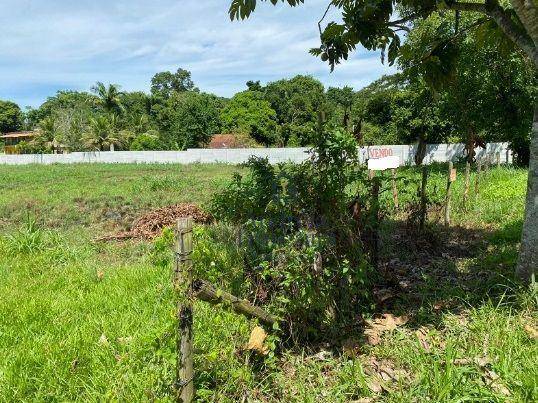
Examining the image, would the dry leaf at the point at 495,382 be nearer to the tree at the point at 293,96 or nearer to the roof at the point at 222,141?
the tree at the point at 293,96

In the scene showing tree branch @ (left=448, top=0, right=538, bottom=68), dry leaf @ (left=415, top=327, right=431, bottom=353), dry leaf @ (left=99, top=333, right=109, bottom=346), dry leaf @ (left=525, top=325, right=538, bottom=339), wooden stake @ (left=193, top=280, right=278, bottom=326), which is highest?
tree branch @ (left=448, top=0, right=538, bottom=68)

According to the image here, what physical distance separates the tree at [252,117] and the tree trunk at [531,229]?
4018cm

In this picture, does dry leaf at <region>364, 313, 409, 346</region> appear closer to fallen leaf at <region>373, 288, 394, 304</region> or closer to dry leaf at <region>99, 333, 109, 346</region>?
fallen leaf at <region>373, 288, 394, 304</region>

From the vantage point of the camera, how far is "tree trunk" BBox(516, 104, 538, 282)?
3.62 m

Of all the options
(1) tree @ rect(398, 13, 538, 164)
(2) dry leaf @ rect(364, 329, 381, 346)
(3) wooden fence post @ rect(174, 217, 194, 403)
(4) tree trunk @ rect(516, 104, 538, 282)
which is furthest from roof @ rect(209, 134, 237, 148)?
(3) wooden fence post @ rect(174, 217, 194, 403)

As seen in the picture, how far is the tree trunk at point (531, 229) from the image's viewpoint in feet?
11.9

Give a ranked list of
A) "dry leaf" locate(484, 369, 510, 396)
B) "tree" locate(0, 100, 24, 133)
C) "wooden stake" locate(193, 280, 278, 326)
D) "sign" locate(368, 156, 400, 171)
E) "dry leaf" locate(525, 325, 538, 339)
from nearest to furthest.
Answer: "wooden stake" locate(193, 280, 278, 326) → "dry leaf" locate(484, 369, 510, 396) → "dry leaf" locate(525, 325, 538, 339) → "sign" locate(368, 156, 400, 171) → "tree" locate(0, 100, 24, 133)

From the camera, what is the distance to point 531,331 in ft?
9.62

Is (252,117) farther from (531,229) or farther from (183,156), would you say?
(531,229)

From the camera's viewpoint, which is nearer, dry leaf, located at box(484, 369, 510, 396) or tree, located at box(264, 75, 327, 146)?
dry leaf, located at box(484, 369, 510, 396)

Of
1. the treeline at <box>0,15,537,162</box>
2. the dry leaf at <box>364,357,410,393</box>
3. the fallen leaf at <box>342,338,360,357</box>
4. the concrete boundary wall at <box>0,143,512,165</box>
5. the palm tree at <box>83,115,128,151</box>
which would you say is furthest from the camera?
the palm tree at <box>83,115,128,151</box>

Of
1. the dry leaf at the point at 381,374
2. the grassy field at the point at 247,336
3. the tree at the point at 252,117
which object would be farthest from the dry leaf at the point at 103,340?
the tree at the point at 252,117

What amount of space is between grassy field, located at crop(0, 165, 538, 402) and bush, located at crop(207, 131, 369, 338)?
0.98ft

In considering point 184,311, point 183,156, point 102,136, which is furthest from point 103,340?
point 102,136
